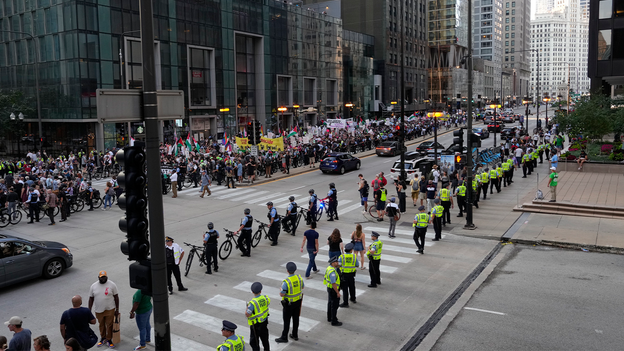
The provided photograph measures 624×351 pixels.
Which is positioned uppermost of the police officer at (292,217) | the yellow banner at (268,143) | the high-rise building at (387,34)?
the high-rise building at (387,34)

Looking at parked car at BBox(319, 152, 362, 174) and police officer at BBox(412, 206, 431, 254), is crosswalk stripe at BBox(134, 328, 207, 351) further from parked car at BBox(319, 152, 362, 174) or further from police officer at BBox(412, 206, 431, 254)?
parked car at BBox(319, 152, 362, 174)

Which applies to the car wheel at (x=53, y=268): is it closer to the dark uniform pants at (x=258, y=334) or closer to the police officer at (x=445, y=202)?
the dark uniform pants at (x=258, y=334)

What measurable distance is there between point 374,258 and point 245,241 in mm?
4928

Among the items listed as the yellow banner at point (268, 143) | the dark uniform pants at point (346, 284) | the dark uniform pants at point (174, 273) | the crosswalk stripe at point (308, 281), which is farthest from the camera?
the yellow banner at point (268, 143)

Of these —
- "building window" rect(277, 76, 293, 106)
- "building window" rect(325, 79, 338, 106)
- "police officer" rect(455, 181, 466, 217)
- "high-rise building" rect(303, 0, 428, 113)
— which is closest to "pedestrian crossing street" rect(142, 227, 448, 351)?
"police officer" rect(455, 181, 466, 217)

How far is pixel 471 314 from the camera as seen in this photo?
11.5 meters

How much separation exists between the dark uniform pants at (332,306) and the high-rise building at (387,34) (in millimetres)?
82747

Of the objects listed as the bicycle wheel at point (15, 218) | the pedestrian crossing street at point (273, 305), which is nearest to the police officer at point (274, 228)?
the pedestrian crossing street at point (273, 305)

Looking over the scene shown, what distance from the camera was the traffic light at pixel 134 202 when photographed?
646 cm

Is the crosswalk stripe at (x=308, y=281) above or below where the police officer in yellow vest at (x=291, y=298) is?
below

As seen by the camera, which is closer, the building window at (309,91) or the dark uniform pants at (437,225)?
the dark uniform pants at (437,225)

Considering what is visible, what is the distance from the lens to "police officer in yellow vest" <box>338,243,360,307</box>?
11.6m

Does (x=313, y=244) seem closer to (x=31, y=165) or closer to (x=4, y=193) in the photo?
(x=4, y=193)

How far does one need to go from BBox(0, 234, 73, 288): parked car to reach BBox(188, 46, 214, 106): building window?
41843mm
